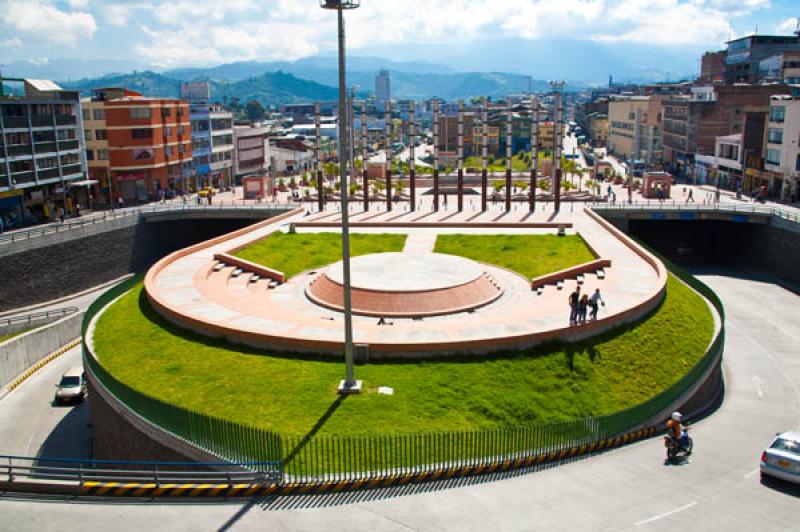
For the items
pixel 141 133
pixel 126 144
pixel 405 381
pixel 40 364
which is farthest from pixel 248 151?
pixel 405 381

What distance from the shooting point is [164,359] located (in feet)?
91.7

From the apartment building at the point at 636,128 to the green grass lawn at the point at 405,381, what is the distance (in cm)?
8544

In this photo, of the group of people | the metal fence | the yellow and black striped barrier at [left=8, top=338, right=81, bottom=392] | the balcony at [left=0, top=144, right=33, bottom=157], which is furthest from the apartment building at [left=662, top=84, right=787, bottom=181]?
the balcony at [left=0, top=144, right=33, bottom=157]

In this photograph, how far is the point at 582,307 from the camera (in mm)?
28766

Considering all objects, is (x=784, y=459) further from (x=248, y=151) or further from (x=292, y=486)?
(x=248, y=151)

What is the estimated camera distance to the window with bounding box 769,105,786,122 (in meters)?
69.8

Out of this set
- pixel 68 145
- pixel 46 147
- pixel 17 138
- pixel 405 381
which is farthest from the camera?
pixel 68 145

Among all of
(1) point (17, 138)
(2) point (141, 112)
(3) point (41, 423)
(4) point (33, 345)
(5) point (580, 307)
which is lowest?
(3) point (41, 423)

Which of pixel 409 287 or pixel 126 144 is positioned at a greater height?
pixel 126 144

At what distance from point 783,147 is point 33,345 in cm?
6752

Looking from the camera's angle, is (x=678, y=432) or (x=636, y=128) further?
(x=636, y=128)

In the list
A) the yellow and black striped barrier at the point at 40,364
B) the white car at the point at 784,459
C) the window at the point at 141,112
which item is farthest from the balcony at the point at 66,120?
the white car at the point at 784,459

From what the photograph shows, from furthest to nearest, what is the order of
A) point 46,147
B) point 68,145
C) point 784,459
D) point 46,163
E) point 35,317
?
point 68,145 < point 46,163 < point 46,147 < point 35,317 < point 784,459

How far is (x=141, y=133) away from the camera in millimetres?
78312
